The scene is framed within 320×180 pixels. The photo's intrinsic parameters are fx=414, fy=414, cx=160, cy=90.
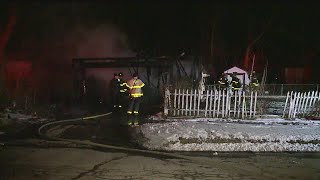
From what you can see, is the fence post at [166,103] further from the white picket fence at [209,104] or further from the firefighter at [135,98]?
the firefighter at [135,98]

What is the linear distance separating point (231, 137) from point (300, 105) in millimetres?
6475

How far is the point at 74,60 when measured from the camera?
2098 centimetres

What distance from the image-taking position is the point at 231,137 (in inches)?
416

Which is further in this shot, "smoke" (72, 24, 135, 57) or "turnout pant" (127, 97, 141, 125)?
"smoke" (72, 24, 135, 57)

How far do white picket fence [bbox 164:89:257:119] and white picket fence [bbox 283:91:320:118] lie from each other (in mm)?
1401

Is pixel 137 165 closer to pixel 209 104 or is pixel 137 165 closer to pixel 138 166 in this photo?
pixel 138 166

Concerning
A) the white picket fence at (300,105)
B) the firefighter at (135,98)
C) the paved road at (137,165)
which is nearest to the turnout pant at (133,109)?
the firefighter at (135,98)

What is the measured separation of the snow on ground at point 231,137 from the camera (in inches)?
370

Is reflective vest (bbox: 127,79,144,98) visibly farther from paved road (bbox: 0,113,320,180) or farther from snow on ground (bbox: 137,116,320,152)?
paved road (bbox: 0,113,320,180)

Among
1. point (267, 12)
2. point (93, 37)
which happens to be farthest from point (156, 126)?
point (267, 12)

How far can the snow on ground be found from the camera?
9406mm

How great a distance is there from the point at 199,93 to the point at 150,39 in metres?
12.0

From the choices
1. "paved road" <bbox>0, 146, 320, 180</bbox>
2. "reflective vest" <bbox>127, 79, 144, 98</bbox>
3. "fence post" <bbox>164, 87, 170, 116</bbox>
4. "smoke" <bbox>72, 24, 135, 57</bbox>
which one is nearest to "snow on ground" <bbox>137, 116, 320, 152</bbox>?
"paved road" <bbox>0, 146, 320, 180</bbox>

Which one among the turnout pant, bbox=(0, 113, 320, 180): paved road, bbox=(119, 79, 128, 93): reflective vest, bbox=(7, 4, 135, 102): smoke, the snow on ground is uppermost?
bbox=(7, 4, 135, 102): smoke
